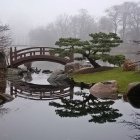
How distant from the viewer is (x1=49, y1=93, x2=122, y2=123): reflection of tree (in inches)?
510

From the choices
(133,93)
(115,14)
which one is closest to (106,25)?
(115,14)

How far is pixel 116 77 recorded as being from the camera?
21.3m

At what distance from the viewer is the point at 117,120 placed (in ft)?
40.7

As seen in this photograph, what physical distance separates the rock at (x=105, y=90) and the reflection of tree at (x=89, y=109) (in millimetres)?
657

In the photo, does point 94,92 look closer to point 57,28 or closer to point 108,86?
point 108,86

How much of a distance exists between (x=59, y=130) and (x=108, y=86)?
7.67m

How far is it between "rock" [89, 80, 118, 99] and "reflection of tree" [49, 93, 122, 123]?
66 cm

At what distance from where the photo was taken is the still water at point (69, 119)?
1030 cm

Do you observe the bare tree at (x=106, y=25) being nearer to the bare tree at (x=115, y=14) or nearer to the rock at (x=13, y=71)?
the bare tree at (x=115, y=14)

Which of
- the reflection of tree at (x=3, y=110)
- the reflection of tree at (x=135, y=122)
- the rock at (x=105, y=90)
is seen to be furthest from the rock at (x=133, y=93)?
the reflection of tree at (x=3, y=110)

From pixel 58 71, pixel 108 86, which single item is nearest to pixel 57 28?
pixel 58 71

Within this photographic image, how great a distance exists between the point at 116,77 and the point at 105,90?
3.81m

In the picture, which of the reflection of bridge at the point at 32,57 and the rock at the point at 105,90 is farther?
the reflection of bridge at the point at 32,57

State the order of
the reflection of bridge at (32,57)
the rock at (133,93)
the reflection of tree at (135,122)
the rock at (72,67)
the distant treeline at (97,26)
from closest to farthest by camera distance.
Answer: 1. the reflection of tree at (135,122)
2. the rock at (133,93)
3. the rock at (72,67)
4. the reflection of bridge at (32,57)
5. the distant treeline at (97,26)
